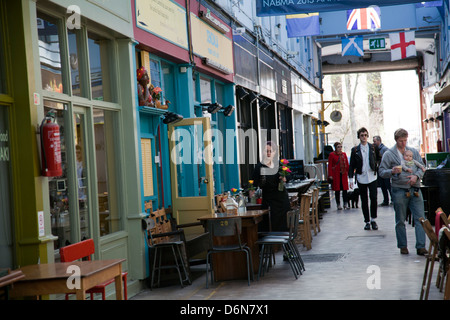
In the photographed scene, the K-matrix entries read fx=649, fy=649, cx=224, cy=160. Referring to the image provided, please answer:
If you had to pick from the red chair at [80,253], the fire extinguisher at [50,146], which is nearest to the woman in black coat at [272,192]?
the red chair at [80,253]

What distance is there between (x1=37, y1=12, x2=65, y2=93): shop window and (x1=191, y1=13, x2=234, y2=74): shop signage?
14.6 ft

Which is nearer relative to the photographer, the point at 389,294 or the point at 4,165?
the point at 4,165

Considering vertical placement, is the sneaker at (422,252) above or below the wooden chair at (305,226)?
below

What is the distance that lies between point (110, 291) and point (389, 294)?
3311 mm

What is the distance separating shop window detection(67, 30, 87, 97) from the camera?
24.8 ft

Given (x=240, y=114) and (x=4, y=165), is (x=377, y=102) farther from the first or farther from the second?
(x=4, y=165)

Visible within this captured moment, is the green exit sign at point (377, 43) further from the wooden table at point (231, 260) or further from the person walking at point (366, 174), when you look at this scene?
the wooden table at point (231, 260)

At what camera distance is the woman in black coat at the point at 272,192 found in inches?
400

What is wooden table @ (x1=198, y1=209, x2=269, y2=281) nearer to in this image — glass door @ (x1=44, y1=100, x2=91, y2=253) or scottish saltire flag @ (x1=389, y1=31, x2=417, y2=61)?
glass door @ (x1=44, y1=100, x2=91, y2=253)

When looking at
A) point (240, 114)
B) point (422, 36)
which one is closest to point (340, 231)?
point (240, 114)

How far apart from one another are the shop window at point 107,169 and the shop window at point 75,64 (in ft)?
1.53

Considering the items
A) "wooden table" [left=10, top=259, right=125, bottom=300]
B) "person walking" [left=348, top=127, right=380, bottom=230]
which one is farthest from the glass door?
"person walking" [left=348, top=127, right=380, bottom=230]

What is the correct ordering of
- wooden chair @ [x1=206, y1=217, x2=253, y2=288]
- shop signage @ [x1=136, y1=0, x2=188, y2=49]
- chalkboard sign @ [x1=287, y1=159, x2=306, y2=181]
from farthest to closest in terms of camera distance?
chalkboard sign @ [x1=287, y1=159, x2=306, y2=181]
shop signage @ [x1=136, y1=0, x2=188, y2=49]
wooden chair @ [x1=206, y1=217, x2=253, y2=288]

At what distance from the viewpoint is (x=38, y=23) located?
268 inches
